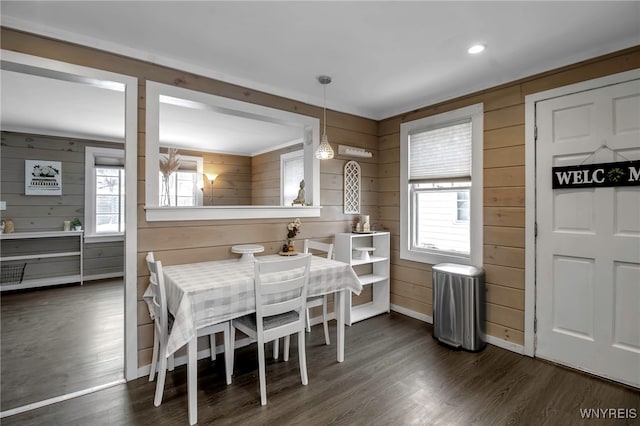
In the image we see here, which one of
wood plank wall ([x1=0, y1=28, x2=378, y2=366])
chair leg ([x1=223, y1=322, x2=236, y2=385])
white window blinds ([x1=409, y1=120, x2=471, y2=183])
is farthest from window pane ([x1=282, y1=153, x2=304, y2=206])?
chair leg ([x1=223, y1=322, x2=236, y2=385])

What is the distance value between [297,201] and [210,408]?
210cm

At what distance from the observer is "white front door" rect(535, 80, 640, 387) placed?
2.24m

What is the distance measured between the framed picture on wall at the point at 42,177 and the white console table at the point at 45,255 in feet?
2.24

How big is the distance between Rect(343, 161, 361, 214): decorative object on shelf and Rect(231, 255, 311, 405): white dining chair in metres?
1.56

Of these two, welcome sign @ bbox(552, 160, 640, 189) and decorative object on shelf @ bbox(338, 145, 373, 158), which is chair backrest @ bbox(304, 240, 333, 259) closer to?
decorative object on shelf @ bbox(338, 145, 373, 158)

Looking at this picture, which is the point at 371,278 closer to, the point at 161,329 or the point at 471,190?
the point at 471,190

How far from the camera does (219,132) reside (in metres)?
5.11

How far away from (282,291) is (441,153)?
7.67ft

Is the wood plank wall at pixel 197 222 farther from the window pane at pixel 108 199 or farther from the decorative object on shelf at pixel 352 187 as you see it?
the window pane at pixel 108 199

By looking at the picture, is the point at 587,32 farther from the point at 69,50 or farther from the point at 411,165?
the point at 69,50

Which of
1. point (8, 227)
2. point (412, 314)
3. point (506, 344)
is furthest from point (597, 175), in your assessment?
point (8, 227)

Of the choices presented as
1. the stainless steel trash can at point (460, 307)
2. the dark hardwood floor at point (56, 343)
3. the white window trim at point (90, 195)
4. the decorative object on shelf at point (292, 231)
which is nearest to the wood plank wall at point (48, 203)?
the white window trim at point (90, 195)

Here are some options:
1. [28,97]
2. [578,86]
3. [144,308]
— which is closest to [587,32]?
[578,86]

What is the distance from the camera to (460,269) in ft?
9.79
